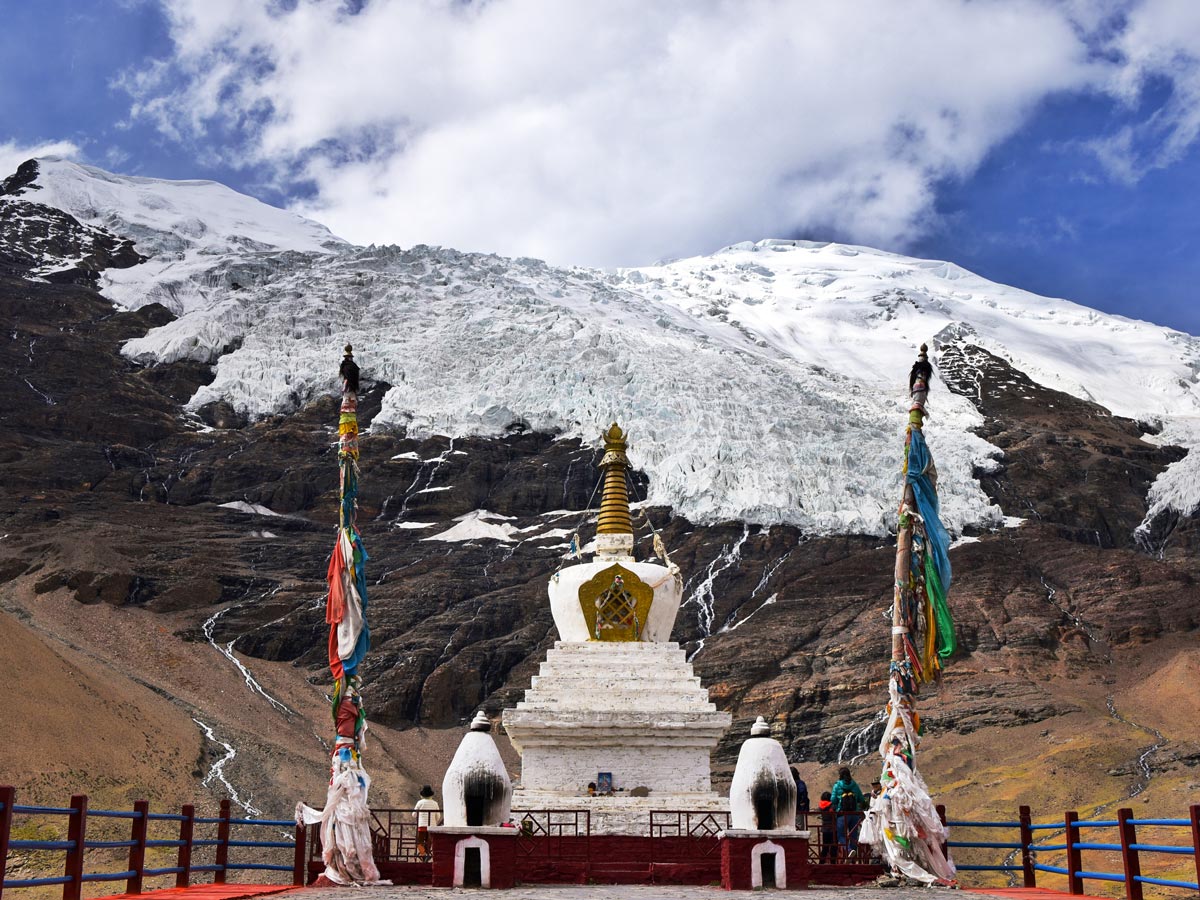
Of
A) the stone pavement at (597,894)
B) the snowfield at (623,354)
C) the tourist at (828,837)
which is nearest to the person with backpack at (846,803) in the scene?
the tourist at (828,837)

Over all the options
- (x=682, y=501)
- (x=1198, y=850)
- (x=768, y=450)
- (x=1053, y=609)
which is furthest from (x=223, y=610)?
(x=1198, y=850)

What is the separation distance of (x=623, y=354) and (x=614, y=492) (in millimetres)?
63176

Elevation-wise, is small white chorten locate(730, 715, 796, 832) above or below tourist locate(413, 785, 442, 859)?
above

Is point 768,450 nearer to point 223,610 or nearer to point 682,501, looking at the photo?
Result: point 682,501

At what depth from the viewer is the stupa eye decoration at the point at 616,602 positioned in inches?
1043

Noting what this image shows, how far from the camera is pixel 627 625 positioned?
86.9 feet

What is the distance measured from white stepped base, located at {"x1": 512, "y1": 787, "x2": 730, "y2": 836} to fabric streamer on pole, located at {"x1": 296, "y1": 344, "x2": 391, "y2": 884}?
5.20 meters

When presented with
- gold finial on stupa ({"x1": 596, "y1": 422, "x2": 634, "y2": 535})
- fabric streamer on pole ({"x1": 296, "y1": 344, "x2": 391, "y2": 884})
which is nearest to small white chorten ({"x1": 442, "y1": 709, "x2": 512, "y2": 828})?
fabric streamer on pole ({"x1": 296, "y1": 344, "x2": 391, "y2": 884})

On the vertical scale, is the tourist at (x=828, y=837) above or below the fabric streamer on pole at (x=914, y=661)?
below

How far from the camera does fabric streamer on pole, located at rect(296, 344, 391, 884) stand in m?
15.6

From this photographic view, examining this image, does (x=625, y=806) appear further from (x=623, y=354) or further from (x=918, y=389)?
(x=623, y=354)

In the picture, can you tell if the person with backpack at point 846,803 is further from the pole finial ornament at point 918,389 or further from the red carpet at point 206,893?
the red carpet at point 206,893

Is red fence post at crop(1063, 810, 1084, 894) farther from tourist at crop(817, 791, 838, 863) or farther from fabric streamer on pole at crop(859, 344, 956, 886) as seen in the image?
tourist at crop(817, 791, 838, 863)

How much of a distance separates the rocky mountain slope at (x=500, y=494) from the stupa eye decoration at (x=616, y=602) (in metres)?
19.3
